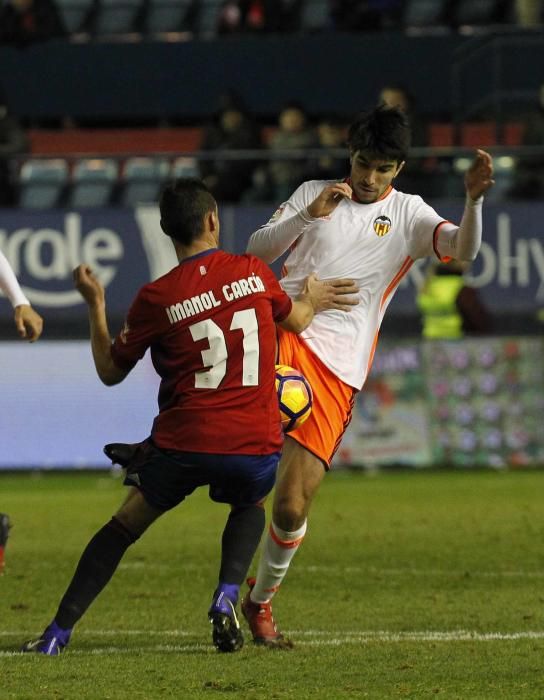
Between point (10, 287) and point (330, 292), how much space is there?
134 centimetres

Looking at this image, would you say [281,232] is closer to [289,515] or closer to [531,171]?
[289,515]

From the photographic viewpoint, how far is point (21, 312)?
6.43 meters

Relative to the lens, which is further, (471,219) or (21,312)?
(471,219)

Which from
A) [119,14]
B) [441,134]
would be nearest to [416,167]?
[441,134]

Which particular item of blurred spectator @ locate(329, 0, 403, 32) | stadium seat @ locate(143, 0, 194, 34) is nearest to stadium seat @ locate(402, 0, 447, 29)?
blurred spectator @ locate(329, 0, 403, 32)

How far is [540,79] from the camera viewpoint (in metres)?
20.4

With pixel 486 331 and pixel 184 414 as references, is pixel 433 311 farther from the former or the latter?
pixel 184 414

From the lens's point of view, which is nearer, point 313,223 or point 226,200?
point 313,223

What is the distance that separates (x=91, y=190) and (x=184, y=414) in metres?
13.9

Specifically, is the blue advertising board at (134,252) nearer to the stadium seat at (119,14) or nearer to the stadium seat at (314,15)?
the stadium seat at (314,15)

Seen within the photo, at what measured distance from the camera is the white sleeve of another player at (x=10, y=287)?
6.54 m

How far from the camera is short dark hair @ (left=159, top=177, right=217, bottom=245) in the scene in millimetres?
6434

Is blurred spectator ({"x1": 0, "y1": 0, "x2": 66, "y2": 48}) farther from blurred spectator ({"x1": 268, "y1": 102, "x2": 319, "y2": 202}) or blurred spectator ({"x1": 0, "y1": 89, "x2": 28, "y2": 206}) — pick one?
blurred spectator ({"x1": 268, "y1": 102, "x2": 319, "y2": 202})

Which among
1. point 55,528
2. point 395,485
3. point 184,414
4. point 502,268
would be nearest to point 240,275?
point 184,414
